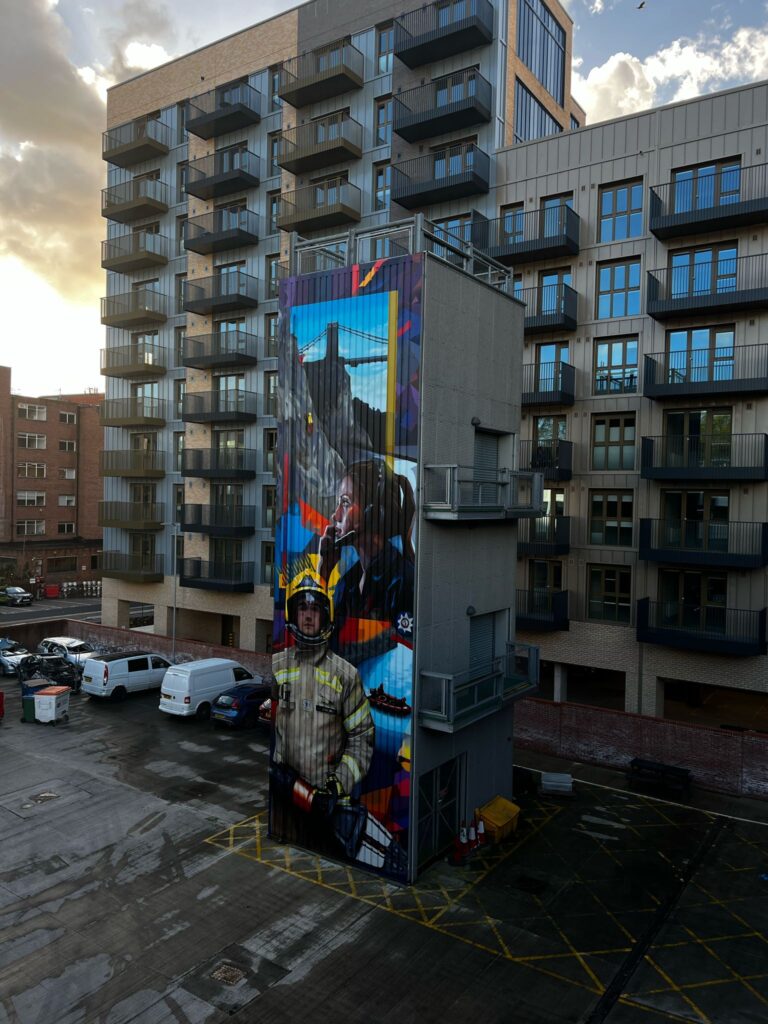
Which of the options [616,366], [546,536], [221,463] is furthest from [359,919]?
[221,463]

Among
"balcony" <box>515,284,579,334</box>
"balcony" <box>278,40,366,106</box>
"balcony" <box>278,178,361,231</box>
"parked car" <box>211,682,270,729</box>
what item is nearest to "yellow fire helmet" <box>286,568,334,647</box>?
"parked car" <box>211,682,270,729</box>

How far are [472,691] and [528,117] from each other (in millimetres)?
26033

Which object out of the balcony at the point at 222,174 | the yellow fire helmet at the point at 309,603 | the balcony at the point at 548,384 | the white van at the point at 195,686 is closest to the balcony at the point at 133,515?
the white van at the point at 195,686

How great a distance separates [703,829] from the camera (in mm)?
18250

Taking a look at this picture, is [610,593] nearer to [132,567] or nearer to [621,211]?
[621,211]

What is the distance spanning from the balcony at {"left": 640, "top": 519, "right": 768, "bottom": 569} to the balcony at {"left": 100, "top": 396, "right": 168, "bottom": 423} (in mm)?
25011

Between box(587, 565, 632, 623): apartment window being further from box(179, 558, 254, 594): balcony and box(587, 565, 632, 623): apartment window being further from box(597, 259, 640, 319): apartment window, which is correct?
box(179, 558, 254, 594): balcony

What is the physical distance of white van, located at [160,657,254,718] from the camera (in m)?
26.4

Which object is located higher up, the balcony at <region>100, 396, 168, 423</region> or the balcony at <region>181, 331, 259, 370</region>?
the balcony at <region>181, 331, 259, 370</region>

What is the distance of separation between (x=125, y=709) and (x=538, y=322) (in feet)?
70.4

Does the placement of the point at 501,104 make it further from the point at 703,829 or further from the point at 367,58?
the point at 703,829

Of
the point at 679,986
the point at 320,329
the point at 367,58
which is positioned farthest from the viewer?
the point at 367,58

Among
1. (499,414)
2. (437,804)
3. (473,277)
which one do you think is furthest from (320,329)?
(437,804)

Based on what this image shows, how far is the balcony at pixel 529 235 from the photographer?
26125mm
